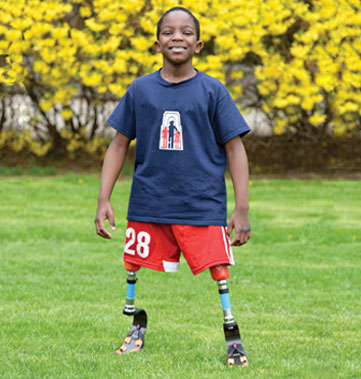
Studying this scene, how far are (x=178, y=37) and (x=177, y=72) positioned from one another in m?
0.17

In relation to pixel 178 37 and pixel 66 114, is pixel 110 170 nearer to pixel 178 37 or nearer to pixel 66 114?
pixel 178 37

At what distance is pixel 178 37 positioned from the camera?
3.47 metres

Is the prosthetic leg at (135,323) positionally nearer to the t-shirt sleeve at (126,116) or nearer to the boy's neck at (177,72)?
the t-shirt sleeve at (126,116)

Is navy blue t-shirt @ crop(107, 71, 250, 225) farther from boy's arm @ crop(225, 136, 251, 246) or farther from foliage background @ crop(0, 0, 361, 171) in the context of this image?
Result: foliage background @ crop(0, 0, 361, 171)

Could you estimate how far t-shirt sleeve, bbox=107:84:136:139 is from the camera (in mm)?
3627

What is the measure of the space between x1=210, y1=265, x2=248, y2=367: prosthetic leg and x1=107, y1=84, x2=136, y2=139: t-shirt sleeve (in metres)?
0.77

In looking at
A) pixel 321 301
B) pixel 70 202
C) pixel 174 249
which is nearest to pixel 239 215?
pixel 174 249

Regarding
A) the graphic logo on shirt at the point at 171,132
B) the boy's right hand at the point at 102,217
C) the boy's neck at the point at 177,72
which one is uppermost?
the boy's neck at the point at 177,72

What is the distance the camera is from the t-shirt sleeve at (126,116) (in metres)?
3.63

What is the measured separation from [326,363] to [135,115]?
1496 millimetres

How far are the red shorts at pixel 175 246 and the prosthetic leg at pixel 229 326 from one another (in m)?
0.06

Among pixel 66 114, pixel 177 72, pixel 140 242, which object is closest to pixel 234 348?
pixel 140 242

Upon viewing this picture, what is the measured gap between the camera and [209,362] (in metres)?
3.66

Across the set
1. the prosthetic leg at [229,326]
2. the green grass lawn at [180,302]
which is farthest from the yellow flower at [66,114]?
the prosthetic leg at [229,326]
